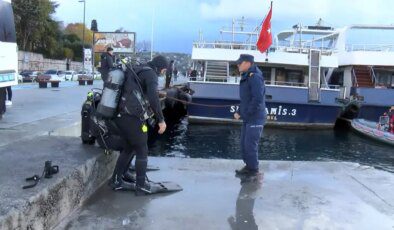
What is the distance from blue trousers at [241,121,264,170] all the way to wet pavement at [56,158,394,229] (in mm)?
247

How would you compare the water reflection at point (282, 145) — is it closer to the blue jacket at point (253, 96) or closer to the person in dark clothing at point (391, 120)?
the person in dark clothing at point (391, 120)

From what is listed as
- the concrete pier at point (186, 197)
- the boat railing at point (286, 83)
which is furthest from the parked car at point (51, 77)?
the concrete pier at point (186, 197)

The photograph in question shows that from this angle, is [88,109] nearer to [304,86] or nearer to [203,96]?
[203,96]

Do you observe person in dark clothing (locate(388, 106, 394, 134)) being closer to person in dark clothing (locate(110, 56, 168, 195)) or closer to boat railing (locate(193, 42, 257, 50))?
boat railing (locate(193, 42, 257, 50))

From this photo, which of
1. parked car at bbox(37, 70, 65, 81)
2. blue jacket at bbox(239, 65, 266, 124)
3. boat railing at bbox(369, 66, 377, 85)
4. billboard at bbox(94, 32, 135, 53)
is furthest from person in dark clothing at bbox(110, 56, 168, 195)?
billboard at bbox(94, 32, 135, 53)

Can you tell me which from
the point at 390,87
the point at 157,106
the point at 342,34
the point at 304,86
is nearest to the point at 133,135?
the point at 157,106

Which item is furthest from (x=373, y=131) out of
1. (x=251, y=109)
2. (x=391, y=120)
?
(x=251, y=109)

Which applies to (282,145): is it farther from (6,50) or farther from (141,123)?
(141,123)

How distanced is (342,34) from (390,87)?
185 inches

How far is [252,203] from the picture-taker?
4965 mm

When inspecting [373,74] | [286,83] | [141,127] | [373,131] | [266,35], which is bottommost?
[373,131]

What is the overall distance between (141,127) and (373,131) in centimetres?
1620

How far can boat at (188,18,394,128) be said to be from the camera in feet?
66.9

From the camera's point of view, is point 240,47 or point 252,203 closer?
point 252,203
